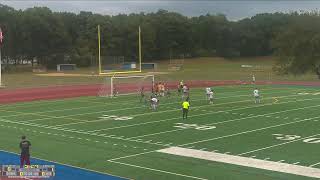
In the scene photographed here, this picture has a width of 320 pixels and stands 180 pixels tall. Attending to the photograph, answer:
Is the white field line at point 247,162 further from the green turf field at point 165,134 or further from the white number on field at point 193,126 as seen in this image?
the white number on field at point 193,126

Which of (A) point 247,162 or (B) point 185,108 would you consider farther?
(B) point 185,108

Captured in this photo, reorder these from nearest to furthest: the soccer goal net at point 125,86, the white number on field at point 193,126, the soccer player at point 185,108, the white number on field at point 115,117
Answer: the white number on field at point 193,126 < the soccer player at point 185,108 < the white number on field at point 115,117 < the soccer goal net at point 125,86

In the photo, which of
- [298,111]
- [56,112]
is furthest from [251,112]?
[56,112]

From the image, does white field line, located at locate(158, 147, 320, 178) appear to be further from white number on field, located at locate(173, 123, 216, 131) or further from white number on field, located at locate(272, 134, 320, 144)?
white number on field, located at locate(173, 123, 216, 131)

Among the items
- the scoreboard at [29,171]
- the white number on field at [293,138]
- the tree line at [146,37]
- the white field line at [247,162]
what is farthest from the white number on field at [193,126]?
the tree line at [146,37]

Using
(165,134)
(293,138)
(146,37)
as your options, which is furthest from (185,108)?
(146,37)

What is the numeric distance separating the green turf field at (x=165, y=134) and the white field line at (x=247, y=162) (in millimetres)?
373

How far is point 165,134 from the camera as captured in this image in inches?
897

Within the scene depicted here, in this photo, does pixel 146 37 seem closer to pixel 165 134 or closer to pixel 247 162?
pixel 165 134

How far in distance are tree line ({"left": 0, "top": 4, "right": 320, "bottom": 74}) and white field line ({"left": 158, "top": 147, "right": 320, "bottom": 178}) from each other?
1946 inches

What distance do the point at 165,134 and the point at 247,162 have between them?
631 centimetres

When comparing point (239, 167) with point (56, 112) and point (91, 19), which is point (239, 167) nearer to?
point (56, 112)

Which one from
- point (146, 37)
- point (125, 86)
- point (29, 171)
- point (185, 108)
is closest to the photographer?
point (29, 171)

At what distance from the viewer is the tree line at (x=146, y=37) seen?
93312 mm
